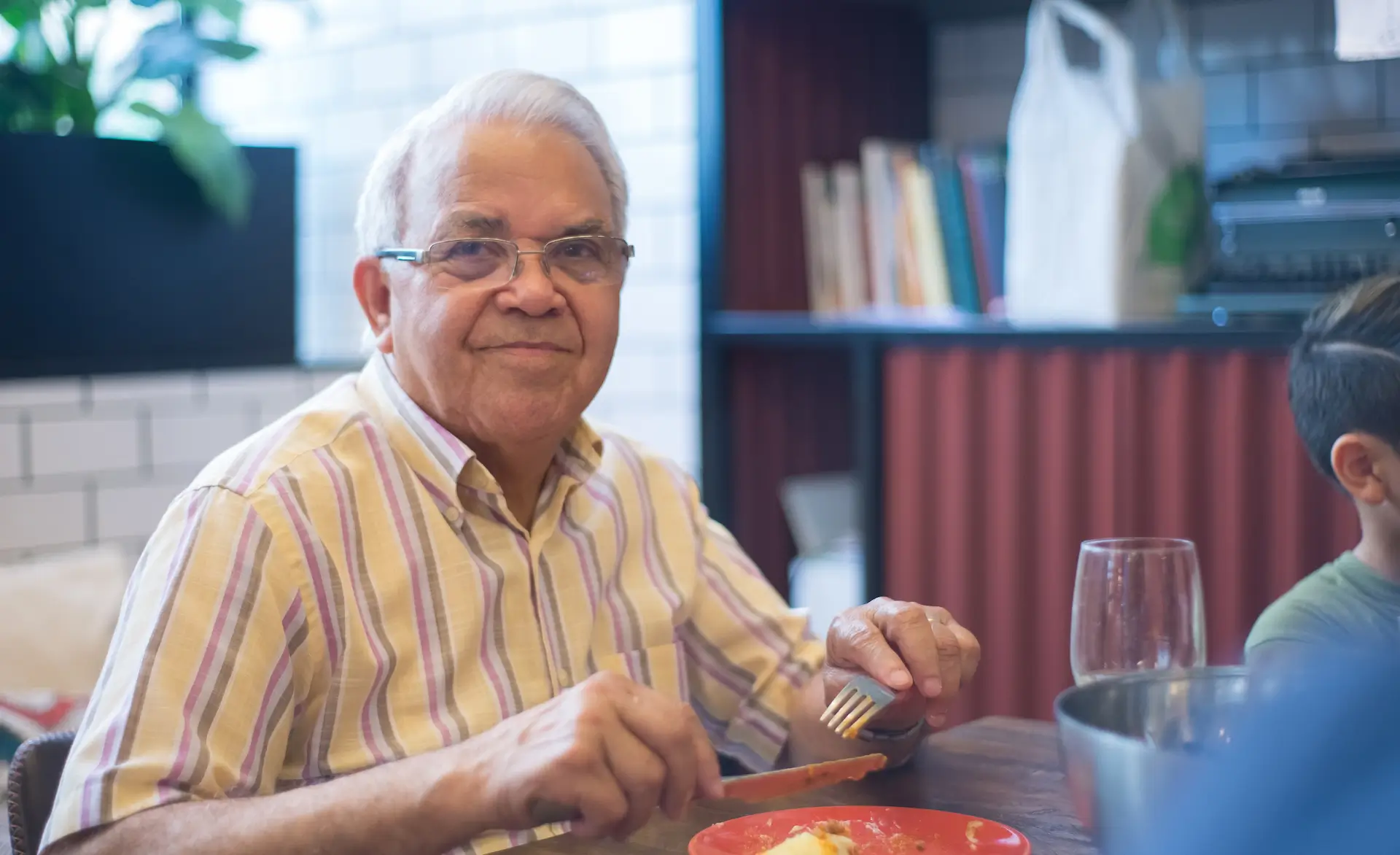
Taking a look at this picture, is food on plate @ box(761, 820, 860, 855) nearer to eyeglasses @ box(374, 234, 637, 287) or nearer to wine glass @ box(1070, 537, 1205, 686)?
wine glass @ box(1070, 537, 1205, 686)

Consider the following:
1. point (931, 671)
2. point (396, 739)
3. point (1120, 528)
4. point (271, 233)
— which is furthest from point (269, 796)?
point (271, 233)

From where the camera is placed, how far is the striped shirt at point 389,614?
1221mm

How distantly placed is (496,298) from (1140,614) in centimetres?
65

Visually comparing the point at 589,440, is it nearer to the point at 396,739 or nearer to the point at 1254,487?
the point at 396,739

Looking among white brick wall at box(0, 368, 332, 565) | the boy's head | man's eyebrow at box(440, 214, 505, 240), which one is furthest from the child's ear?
white brick wall at box(0, 368, 332, 565)

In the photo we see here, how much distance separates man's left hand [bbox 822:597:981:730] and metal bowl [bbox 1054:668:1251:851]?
421 millimetres

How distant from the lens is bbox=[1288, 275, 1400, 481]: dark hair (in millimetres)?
1579

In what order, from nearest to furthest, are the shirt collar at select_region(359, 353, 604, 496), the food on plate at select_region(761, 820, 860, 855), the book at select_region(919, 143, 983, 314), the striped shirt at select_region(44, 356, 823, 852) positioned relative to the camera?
the food on plate at select_region(761, 820, 860, 855)
the striped shirt at select_region(44, 356, 823, 852)
the shirt collar at select_region(359, 353, 604, 496)
the book at select_region(919, 143, 983, 314)

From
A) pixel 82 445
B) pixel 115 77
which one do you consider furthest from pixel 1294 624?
pixel 115 77

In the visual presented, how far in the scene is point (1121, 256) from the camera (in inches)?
94.6

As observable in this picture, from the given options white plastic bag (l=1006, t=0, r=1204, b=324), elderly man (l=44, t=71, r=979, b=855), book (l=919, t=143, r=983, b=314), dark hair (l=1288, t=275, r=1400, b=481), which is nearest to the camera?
elderly man (l=44, t=71, r=979, b=855)

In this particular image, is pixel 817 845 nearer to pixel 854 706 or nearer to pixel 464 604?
pixel 854 706

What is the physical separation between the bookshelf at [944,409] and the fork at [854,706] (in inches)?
45.5

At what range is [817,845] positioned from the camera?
3.32 feet
